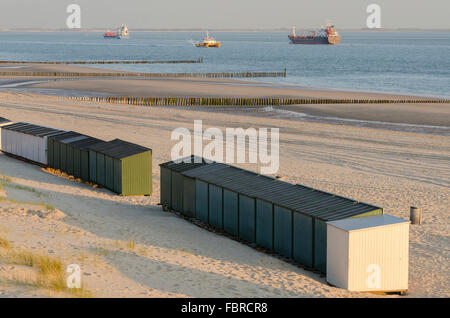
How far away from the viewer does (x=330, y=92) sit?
3775 inches

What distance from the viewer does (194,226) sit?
2644 cm

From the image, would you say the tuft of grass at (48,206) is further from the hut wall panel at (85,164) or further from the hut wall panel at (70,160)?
the hut wall panel at (70,160)

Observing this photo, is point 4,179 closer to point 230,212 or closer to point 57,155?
point 57,155

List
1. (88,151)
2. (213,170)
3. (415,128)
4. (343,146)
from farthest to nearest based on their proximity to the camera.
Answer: (415,128) < (343,146) < (88,151) < (213,170)

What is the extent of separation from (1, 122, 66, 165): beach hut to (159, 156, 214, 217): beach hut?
471 inches

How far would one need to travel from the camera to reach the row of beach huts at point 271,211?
62.8ft

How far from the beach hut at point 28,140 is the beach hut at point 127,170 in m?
7.00

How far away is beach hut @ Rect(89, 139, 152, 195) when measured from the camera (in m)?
31.5

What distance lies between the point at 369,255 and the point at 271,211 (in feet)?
15.8

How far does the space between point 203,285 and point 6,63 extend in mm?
151405

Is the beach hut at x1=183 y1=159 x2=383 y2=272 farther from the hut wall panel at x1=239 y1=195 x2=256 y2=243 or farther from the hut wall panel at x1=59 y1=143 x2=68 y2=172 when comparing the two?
the hut wall panel at x1=59 y1=143 x2=68 y2=172

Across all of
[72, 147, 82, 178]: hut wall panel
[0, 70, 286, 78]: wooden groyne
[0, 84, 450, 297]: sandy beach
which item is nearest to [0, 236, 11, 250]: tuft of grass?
[0, 84, 450, 297]: sandy beach
